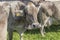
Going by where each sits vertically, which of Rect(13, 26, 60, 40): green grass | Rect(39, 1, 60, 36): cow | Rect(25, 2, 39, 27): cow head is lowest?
Rect(13, 26, 60, 40): green grass

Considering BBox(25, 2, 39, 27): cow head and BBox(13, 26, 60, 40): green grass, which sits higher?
BBox(25, 2, 39, 27): cow head

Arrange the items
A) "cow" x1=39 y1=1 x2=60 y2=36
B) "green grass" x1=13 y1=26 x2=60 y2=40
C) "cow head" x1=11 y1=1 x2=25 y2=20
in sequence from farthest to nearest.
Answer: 1. "cow" x1=39 y1=1 x2=60 y2=36
2. "green grass" x1=13 y1=26 x2=60 y2=40
3. "cow head" x1=11 y1=1 x2=25 y2=20

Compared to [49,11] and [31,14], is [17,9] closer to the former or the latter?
[31,14]

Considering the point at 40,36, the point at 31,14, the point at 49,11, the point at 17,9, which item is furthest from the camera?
the point at 49,11

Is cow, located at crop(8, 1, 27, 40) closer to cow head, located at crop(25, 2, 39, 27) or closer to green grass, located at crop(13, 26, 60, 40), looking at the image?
cow head, located at crop(25, 2, 39, 27)

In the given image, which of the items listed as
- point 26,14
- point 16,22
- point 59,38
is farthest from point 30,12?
point 59,38

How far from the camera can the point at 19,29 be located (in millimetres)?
7676

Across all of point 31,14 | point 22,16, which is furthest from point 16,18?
point 31,14

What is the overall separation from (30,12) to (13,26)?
0.81 meters

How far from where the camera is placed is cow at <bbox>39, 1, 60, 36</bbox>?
31.7 feet

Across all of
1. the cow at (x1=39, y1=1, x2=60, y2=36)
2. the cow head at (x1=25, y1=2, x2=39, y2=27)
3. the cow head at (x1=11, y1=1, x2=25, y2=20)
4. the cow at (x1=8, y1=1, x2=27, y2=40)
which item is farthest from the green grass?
the cow head at (x1=25, y1=2, x2=39, y2=27)

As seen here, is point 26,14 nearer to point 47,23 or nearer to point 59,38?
point 59,38

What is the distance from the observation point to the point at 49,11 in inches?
390

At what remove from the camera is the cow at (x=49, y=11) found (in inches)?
380
